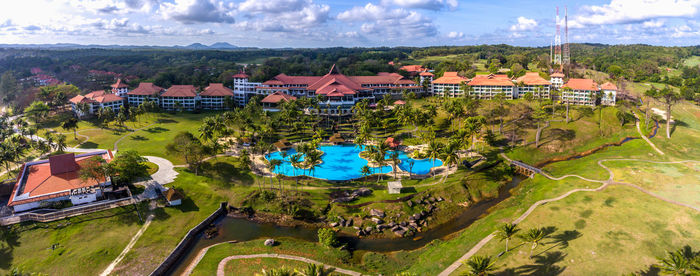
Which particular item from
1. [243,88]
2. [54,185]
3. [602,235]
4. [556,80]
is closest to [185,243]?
[54,185]

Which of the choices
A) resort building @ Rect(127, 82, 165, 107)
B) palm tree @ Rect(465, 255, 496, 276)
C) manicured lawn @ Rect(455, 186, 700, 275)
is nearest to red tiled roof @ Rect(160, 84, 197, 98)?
resort building @ Rect(127, 82, 165, 107)

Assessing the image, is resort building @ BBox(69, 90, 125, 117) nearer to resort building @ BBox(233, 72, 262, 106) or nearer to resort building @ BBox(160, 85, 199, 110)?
resort building @ BBox(160, 85, 199, 110)

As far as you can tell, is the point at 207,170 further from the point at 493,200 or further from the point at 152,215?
the point at 493,200

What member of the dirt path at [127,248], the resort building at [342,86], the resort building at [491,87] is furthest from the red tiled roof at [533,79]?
the dirt path at [127,248]

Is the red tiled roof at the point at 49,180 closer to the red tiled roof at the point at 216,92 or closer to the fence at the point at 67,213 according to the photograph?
the fence at the point at 67,213

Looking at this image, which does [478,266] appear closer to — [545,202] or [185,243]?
[545,202]

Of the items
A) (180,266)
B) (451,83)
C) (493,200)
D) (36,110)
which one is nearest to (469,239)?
(493,200)
